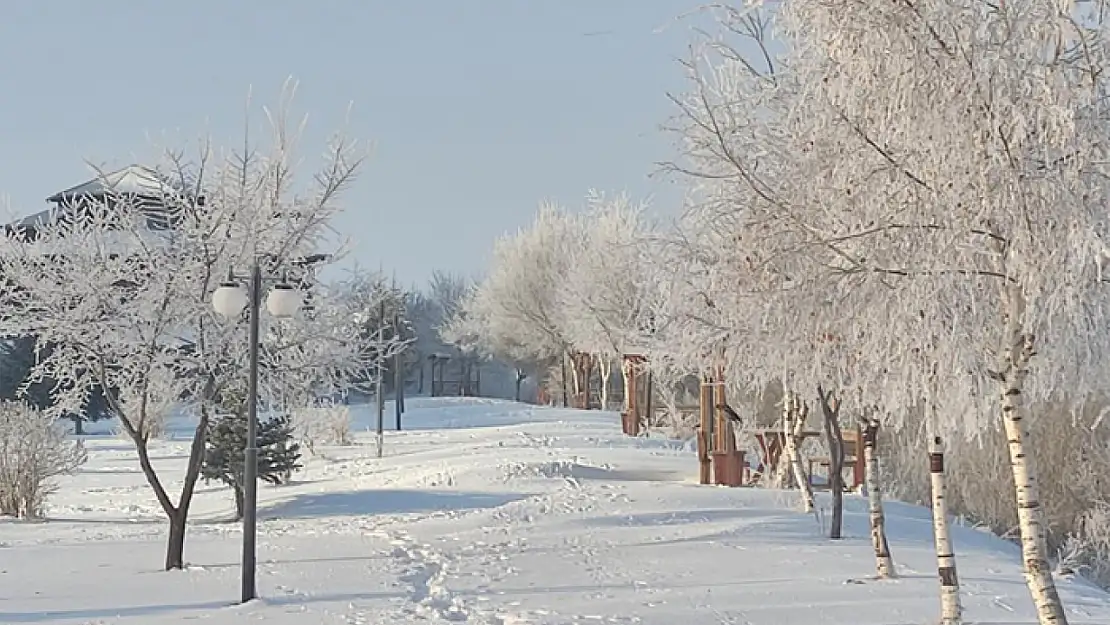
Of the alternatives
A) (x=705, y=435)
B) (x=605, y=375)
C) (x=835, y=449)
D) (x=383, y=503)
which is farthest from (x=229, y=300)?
(x=605, y=375)

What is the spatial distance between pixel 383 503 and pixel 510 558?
5.99 meters

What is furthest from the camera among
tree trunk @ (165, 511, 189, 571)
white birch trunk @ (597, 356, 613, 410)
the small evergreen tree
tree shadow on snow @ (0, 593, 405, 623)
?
white birch trunk @ (597, 356, 613, 410)

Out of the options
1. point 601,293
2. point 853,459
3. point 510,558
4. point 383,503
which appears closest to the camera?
point 510,558

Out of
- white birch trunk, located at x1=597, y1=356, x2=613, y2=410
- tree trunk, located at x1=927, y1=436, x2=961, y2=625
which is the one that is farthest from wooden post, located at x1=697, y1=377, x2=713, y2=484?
white birch trunk, located at x1=597, y1=356, x2=613, y2=410

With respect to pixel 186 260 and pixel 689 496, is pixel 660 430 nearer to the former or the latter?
pixel 689 496

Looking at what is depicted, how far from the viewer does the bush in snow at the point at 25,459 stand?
1731 centimetres

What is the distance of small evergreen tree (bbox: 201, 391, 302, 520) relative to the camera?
17830 millimetres

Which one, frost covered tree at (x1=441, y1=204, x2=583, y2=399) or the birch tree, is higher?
frost covered tree at (x1=441, y1=204, x2=583, y2=399)

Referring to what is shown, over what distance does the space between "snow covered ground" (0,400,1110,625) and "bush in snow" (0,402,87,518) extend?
63cm

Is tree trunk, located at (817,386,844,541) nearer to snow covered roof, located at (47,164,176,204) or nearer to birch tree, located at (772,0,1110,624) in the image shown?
birch tree, located at (772,0,1110,624)

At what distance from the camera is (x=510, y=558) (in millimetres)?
11234

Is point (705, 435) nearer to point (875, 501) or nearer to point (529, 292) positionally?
point (875, 501)

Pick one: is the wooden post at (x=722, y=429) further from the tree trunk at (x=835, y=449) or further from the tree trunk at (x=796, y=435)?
the tree trunk at (x=835, y=449)

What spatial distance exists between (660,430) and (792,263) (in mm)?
20658
